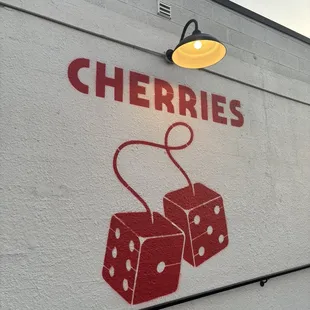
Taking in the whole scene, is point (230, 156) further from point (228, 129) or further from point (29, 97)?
point (29, 97)

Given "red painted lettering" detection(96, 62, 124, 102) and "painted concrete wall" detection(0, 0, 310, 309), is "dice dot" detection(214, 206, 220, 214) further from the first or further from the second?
"red painted lettering" detection(96, 62, 124, 102)

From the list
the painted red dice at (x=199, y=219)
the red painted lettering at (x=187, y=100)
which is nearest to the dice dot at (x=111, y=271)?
the painted red dice at (x=199, y=219)

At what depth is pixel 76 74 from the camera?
1.71 metres

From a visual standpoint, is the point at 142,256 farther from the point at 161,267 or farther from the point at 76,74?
the point at 76,74

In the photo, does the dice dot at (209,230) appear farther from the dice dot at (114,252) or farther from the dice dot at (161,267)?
the dice dot at (114,252)

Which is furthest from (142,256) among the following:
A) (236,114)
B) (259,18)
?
(259,18)

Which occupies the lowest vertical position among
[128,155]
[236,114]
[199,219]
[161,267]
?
[161,267]

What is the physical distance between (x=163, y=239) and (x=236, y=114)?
112 cm

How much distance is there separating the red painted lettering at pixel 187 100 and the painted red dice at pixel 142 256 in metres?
0.74

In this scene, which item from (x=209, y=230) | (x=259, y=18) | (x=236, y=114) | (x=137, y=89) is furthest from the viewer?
(x=259, y=18)

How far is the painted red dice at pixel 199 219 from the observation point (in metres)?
1.90

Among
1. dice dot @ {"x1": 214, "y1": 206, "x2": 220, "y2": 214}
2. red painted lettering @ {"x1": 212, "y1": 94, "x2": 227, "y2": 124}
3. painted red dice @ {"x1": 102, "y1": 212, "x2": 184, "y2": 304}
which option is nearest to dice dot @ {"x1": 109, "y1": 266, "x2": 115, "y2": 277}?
painted red dice @ {"x1": 102, "y1": 212, "x2": 184, "y2": 304}

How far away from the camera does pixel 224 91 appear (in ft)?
7.54

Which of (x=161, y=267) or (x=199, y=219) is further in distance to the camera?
(x=199, y=219)
